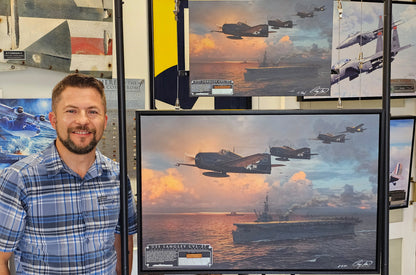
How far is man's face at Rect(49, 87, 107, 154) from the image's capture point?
3.76 ft

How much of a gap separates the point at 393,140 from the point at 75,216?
145cm

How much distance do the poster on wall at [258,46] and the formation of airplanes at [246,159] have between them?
6.2 inches

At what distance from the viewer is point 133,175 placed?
171 cm

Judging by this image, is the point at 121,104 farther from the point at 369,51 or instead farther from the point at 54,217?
the point at 369,51

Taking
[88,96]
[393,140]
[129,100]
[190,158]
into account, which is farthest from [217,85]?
[393,140]

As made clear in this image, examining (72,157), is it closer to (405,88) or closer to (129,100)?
(129,100)

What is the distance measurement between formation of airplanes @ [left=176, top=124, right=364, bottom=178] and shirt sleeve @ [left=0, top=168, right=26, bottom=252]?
18.0 inches

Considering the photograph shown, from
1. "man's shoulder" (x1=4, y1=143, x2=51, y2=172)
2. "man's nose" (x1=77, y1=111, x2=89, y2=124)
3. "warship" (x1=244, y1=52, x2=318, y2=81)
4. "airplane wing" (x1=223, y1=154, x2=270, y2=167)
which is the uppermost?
"warship" (x1=244, y1=52, x2=318, y2=81)

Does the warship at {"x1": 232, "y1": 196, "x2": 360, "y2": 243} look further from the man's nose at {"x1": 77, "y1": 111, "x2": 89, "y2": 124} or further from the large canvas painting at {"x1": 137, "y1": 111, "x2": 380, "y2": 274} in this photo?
the man's nose at {"x1": 77, "y1": 111, "x2": 89, "y2": 124}

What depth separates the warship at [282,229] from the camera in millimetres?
1047

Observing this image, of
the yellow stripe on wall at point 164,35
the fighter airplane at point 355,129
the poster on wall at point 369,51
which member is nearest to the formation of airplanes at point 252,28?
the fighter airplane at point 355,129

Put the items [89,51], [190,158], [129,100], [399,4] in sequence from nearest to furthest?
[190,158] < [89,51] < [129,100] < [399,4]
